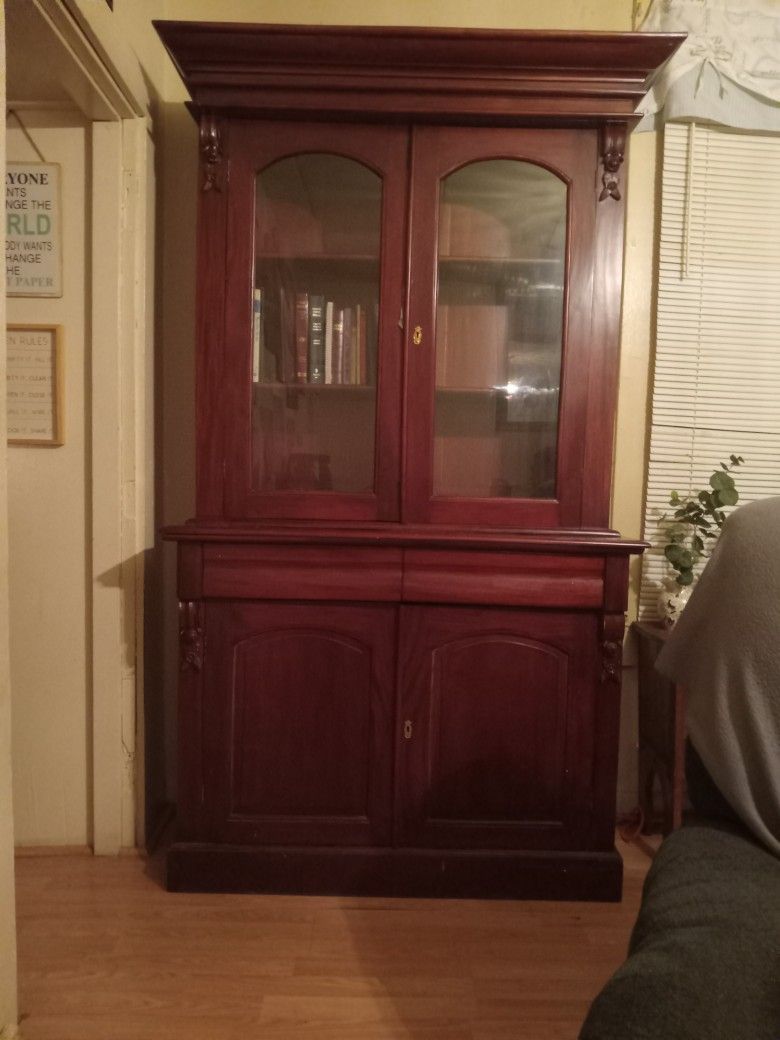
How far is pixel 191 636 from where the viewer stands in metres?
1.74

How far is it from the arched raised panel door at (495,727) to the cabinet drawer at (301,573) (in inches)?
4.7

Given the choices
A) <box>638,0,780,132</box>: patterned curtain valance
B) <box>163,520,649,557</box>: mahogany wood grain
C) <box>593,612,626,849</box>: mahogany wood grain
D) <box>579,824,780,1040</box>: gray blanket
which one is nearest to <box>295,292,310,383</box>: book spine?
<box>163,520,649,557</box>: mahogany wood grain

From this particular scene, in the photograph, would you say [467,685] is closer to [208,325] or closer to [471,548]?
[471,548]

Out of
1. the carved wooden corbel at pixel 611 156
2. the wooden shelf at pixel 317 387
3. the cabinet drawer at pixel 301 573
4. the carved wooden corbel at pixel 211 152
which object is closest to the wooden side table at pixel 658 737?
the cabinet drawer at pixel 301 573

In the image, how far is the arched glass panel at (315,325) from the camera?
1743mm

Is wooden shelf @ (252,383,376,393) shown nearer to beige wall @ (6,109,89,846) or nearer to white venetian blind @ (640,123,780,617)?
beige wall @ (6,109,89,846)

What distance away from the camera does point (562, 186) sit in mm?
1711

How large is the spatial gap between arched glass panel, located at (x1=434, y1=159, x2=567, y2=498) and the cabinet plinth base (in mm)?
967

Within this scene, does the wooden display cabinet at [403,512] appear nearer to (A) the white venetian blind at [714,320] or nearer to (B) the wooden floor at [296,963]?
(B) the wooden floor at [296,963]

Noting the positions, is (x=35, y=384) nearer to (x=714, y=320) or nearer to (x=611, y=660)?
(x=611, y=660)

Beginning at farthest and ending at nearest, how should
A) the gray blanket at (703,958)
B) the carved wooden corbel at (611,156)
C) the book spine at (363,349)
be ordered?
the book spine at (363,349)
the carved wooden corbel at (611,156)
the gray blanket at (703,958)

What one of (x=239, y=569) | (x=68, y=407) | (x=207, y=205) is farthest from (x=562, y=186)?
(x=68, y=407)

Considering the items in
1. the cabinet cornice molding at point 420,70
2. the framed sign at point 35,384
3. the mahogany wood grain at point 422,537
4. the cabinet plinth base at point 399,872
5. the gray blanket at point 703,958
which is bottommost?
the cabinet plinth base at point 399,872

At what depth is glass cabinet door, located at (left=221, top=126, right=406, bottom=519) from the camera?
5.62 feet
